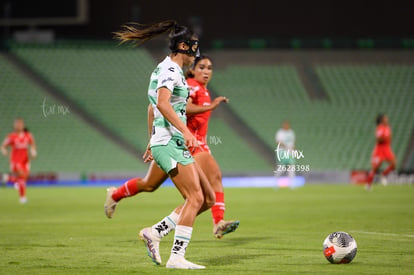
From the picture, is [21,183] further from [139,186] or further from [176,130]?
[176,130]

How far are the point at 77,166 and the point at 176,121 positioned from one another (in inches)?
1060

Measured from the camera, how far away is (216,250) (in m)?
10.2

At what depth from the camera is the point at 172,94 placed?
27.1ft

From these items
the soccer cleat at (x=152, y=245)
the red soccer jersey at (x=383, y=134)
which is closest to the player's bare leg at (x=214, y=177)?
the soccer cleat at (x=152, y=245)

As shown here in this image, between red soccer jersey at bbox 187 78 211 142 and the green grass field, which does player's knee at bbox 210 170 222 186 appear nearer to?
red soccer jersey at bbox 187 78 211 142

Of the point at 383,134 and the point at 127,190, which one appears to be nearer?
the point at 127,190

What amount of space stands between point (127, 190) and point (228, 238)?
2.52 m

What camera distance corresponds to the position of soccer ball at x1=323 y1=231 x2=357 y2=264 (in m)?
8.56

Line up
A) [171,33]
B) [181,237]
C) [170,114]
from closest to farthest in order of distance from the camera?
[170,114] < [181,237] < [171,33]

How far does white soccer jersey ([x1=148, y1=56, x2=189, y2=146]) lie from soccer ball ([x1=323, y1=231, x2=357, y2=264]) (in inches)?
84.3

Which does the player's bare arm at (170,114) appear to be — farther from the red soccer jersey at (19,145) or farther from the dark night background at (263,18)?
→ the dark night background at (263,18)

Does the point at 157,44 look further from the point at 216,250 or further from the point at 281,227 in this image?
the point at 216,250

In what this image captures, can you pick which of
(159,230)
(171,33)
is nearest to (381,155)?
(159,230)

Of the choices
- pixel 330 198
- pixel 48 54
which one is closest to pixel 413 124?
pixel 330 198
